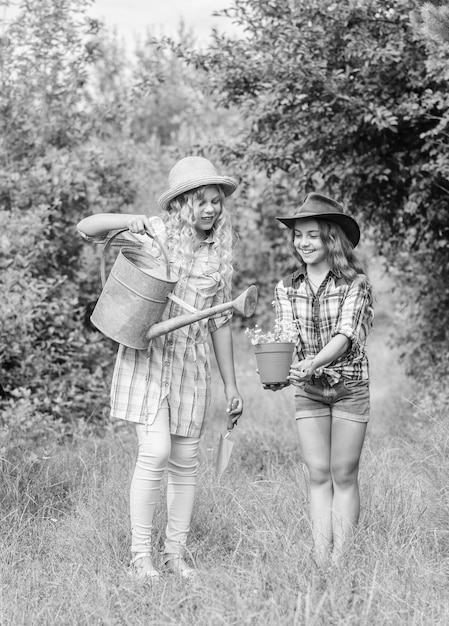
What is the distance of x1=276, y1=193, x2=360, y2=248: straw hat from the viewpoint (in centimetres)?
320

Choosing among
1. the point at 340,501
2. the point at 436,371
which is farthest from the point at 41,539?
the point at 436,371

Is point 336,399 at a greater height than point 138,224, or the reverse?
point 138,224

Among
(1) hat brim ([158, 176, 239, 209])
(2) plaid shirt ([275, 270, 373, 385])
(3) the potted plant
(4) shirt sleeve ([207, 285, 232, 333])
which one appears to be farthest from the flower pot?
(1) hat brim ([158, 176, 239, 209])

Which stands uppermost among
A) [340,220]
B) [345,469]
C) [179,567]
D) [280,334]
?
[340,220]

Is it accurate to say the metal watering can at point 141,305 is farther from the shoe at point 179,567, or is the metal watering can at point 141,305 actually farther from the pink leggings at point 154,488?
the shoe at point 179,567

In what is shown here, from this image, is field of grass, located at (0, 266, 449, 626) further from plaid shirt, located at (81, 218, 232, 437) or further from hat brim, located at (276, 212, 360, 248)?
hat brim, located at (276, 212, 360, 248)

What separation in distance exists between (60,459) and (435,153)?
2576 mm

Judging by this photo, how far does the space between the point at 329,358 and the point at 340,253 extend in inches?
17.8

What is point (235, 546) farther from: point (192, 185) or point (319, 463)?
point (192, 185)

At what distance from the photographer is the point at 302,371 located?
3018 millimetres

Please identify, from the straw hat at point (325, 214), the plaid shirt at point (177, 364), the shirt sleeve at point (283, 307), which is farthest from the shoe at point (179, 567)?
the straw hat at point (325, 214)

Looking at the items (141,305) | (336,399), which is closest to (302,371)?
(336,399)

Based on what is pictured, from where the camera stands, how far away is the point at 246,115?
213 inches

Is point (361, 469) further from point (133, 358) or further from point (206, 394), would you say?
point (133, 358)
